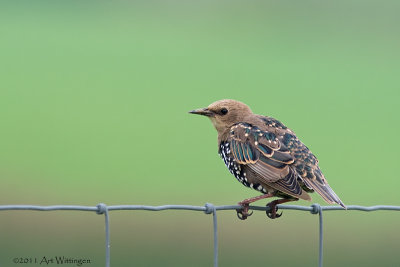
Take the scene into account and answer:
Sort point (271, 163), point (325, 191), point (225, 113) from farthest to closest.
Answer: point (225, 113) → point (271, 163) → point (325, 191)

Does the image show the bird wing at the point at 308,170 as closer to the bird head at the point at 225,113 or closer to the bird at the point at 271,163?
the bird at the point at 271,163

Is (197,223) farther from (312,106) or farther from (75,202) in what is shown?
(312,106)

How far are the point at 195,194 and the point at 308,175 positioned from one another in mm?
12212

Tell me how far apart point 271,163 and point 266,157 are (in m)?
0.08

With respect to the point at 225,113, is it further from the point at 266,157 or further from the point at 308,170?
the point at 308,170

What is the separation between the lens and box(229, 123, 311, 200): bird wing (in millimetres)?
6785

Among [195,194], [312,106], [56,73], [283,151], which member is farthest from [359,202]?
[56,73]

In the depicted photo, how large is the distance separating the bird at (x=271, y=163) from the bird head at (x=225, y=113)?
7.4 inches

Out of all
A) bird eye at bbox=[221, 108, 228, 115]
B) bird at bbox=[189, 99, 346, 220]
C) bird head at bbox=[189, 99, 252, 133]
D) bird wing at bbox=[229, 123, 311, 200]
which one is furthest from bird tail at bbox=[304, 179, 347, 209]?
bird eye at bbox=[221, 108, 228, 115]

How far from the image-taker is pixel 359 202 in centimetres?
1791

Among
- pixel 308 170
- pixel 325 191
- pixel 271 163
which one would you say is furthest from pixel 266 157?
pixel 325 191

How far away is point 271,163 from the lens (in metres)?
→ 6.95

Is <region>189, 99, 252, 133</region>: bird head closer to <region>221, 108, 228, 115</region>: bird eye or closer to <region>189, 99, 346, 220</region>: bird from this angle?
<region>221, 108, 228, 115</region>: bird eye

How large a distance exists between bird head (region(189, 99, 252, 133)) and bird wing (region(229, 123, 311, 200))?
1.16ft
